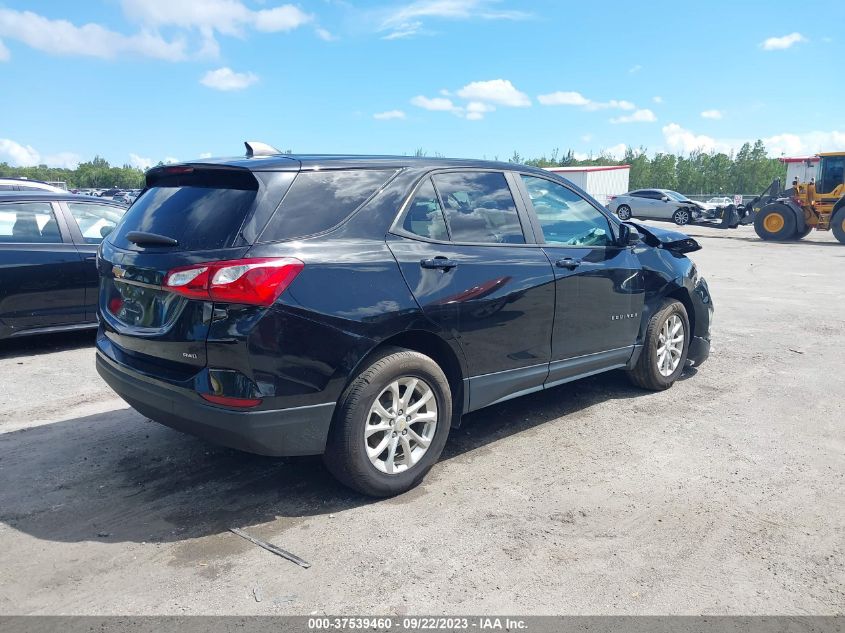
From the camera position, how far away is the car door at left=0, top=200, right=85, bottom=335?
6.62 m

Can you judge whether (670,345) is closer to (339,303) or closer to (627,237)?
(627,237)

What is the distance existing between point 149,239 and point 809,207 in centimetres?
2646

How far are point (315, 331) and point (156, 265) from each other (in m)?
0.90

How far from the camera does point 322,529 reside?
3377mm

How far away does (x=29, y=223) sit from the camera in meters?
6.96

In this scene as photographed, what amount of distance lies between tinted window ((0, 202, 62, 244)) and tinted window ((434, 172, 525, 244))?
16.0ft

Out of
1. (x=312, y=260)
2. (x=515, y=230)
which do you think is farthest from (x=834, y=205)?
(x=312, y=260)

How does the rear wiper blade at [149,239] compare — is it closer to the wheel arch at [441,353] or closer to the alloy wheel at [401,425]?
the wheel arch at [441,353]

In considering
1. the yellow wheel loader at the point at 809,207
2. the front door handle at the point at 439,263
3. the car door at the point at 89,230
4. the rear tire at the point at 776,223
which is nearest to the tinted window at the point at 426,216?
the front door handle at the point at 439,263

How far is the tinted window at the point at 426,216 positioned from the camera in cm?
384

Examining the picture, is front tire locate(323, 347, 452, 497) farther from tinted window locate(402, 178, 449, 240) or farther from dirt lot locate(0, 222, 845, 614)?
tinted window locate(402, 178, 449, 240)

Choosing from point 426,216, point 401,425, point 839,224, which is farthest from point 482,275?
point 839,224

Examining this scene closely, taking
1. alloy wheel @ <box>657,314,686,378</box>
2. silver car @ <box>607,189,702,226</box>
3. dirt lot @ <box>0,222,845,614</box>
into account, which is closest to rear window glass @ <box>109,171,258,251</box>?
dirt lot @ <box>0,222,845,614</box>

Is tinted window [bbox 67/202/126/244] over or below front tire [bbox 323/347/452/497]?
over
